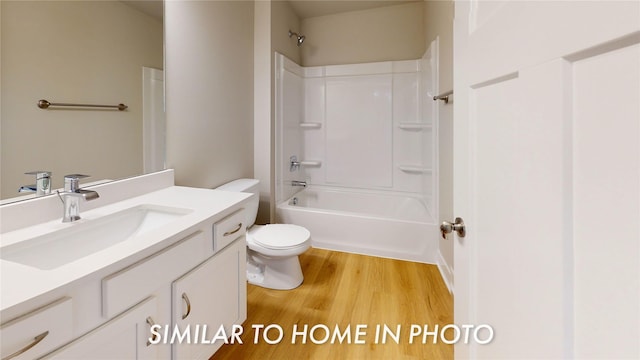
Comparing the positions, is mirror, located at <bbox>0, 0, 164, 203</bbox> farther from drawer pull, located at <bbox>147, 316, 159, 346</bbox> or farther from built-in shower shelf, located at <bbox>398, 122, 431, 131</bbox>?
built-in shower shelf, located at <bbox>398, 122, 431, 131</bbox>

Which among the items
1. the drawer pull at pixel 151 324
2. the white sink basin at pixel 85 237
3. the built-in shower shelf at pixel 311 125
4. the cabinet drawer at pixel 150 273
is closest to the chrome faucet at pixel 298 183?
the built-in shower shelf at pixel 311 125

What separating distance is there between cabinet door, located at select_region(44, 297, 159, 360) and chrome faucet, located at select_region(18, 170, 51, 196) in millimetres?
633

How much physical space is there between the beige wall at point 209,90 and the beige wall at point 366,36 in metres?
1.05

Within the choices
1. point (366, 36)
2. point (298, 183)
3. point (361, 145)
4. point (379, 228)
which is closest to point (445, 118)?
point (379, 228)

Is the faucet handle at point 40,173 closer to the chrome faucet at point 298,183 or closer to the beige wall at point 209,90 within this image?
the beige wall at point 209,90

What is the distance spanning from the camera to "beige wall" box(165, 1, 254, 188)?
5.81ft

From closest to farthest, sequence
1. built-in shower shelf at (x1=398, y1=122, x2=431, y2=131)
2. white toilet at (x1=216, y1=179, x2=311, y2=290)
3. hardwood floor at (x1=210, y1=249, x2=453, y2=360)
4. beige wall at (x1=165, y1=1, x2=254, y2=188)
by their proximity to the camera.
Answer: hardwood floor at (x1=210, y1=249, x2=453, y2=360), beige wall at (x1=165, y1=1, x2=254, y2=188), white toilet at (x1=216, y1=179, x2=311, y2=290), built-in shower shelf at (x1=398, y1=122, x2=431, y2=131)

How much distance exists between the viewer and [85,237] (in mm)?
1100

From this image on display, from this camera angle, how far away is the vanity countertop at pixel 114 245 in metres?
0.66

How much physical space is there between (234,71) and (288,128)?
85 centimetres

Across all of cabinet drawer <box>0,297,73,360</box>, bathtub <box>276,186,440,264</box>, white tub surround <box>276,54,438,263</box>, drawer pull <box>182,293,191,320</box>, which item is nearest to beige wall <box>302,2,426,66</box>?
white tub surround <box>276,54,438,263</box>

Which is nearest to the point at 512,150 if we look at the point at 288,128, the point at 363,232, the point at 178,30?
the point at 178,30

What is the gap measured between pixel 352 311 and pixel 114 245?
1.35 meters

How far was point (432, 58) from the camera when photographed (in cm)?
245
